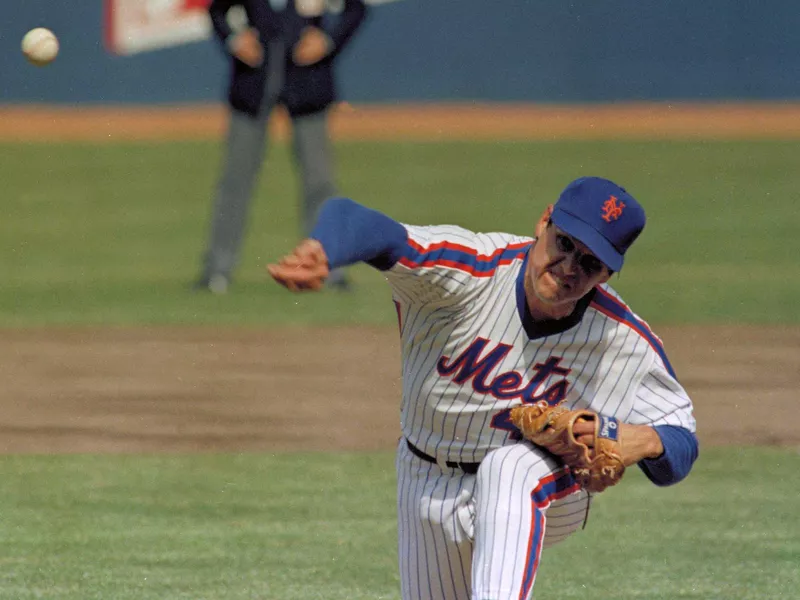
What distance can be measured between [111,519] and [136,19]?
16307 mm

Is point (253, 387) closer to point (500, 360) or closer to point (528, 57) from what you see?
point (500, 360)

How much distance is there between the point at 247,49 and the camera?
9.77 meters

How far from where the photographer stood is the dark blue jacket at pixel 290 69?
383 inches

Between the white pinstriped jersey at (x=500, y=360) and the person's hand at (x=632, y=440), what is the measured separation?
0.14 meters

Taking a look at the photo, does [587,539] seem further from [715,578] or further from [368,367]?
[368,367]

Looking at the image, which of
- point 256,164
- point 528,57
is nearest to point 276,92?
point 256,164

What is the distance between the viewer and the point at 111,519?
202 inches

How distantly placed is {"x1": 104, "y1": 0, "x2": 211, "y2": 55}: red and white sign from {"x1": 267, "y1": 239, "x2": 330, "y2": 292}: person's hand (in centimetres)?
1819

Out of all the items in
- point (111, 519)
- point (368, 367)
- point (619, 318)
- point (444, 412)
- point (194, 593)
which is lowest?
point (368, 367)

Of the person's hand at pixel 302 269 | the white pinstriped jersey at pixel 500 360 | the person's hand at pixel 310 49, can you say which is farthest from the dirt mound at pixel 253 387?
the person's hand at pixel 302 269

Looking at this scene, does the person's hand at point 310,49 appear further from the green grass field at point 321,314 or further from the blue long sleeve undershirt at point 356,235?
the blue long sleeve undershirt at point 356,235

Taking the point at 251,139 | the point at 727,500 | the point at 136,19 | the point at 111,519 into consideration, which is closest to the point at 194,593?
the point at 111,519

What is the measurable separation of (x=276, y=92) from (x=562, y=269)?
6.88 m

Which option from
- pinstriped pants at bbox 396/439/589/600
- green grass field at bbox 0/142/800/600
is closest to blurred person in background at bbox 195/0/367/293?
green grass field at bbox 0/142/800/600
